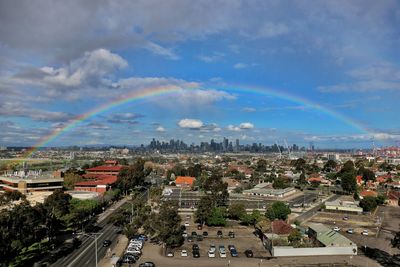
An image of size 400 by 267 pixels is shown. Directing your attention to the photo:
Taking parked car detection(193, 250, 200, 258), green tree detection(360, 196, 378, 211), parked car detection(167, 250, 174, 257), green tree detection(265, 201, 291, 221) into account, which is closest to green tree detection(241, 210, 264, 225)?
green tree detection(265, 201, 291, 221)

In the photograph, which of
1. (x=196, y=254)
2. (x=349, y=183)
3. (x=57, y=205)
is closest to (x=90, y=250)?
(x=57, y=205)

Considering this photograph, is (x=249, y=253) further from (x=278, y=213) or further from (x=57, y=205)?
(x=57, y=205)

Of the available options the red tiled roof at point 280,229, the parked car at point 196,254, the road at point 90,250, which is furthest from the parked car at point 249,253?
the road at point 90,250

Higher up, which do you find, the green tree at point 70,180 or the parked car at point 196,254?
the green tree at point 70,180

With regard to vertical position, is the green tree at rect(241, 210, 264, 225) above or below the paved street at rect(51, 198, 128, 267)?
above

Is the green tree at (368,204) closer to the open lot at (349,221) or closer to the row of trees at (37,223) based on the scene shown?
the open lot at (349,221)

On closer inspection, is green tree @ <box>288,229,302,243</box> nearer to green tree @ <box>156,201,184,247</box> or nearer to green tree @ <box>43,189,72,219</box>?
green tree @ <box>156,201,184,247</box>

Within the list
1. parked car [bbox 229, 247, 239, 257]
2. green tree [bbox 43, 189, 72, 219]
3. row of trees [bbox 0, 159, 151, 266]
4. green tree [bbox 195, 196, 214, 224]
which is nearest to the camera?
row of trees [bbox 0, 159, 151, 266]

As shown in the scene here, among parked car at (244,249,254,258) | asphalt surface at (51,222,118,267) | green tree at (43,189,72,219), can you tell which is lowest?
asphalt surface at (51,222,118,267)

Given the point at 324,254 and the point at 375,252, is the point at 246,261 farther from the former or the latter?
the point at 375,252
